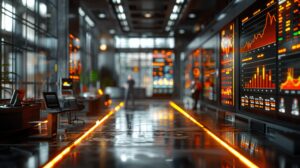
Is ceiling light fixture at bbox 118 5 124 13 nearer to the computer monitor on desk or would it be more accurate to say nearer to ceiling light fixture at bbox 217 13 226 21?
ceiling light fixture at bbox 217 13 226 21

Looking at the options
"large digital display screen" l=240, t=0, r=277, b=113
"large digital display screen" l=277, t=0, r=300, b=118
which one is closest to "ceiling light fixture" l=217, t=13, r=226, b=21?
"large digital display screen" l=240, t=0, r=277, b=113

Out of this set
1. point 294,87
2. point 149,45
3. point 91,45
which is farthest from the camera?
point 149,45

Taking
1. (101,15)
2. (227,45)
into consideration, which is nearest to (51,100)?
(227,45)

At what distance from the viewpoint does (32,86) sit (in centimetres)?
1546

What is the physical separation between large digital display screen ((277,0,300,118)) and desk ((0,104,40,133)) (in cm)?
611

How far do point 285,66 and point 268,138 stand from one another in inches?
68.1

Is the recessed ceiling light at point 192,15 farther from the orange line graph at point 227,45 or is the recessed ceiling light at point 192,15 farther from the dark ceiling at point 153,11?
the orange line graph at point 227,45

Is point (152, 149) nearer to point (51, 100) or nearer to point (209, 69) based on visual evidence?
point (51, 100)

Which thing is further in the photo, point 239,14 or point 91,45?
point 91,45

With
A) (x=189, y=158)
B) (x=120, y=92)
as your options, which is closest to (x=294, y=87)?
(x=189, y=158)

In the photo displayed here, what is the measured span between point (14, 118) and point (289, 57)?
255 inches

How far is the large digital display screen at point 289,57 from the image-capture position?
24.3 feet

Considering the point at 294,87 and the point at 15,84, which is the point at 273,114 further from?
the point at 15,84

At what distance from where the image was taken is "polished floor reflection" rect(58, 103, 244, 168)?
6062mm
